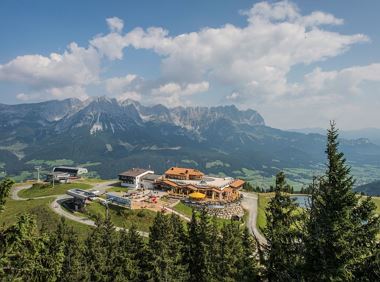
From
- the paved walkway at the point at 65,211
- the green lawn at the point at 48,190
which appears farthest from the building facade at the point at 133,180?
the green lawn at the point at 48,190

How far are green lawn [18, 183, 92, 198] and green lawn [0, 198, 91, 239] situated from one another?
11.1 metres

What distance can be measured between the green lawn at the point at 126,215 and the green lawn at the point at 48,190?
26.7 metres

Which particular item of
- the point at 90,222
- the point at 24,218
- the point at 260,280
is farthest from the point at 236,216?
the point at 24,218

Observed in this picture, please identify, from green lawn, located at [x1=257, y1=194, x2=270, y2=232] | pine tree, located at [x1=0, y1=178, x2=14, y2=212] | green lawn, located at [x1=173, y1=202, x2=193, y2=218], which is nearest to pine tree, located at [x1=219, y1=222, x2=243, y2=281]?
pine tree, located at [x1=0, y1=178, x2=14, y2=212]

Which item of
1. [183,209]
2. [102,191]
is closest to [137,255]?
[183,209]

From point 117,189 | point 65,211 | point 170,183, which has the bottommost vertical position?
point 65,211

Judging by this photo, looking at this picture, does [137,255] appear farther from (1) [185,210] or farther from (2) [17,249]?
(1) [185,210]

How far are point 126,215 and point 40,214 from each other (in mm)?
21607

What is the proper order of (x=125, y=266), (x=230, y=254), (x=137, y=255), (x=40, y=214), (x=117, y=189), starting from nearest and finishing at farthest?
(x=230, y=254) < (x=125, y=266) < (x=137, y=255) < (x=40, y=214) < (x=117, y=189)

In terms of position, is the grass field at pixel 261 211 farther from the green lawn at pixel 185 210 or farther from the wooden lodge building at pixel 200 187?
the wooden lodge building at pixel 200 187

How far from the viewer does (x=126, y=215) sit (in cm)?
8288

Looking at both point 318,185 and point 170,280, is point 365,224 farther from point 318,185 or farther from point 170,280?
point 170,280

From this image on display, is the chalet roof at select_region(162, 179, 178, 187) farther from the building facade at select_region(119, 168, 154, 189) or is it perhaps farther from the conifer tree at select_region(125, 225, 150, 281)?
the conifer tree at select_region(125, 225, 150, 281)

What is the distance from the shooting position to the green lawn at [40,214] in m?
73.6
